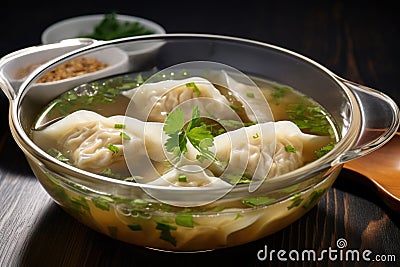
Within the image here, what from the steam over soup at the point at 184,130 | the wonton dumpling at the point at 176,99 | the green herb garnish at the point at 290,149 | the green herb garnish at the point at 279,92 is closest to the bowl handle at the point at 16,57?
the steam over soup at the point at 184,130

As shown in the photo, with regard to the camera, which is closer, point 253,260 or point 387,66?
point 253,260

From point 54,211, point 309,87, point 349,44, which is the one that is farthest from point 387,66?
point 54,211

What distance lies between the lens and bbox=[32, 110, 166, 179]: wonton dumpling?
1.47 metres

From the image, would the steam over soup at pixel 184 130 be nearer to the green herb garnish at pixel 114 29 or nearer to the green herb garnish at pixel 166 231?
the green herb garnish at pixel 166 231

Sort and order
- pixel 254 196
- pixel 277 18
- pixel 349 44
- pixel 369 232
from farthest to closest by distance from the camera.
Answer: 1. pixel 277 18
2. pixel 349 44
3. pixel 369 232
4. pixel 254 196

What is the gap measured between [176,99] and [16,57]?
0.41 metres

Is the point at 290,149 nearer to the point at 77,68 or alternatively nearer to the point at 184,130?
the point at 184,130

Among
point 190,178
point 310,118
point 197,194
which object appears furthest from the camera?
point 310,118

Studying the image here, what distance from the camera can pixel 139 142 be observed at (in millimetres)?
1505

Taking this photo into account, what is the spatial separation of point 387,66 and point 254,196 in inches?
59.5

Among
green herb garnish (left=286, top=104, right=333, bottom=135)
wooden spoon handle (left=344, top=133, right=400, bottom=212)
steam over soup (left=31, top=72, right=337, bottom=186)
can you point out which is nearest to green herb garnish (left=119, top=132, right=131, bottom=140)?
steam over soup (left=31, top=72, right=337, bottom=186)

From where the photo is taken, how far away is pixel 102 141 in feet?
4.99

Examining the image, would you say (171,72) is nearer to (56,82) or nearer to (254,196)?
(56,82)

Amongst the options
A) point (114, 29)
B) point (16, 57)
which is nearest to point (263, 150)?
point (16, 57)
